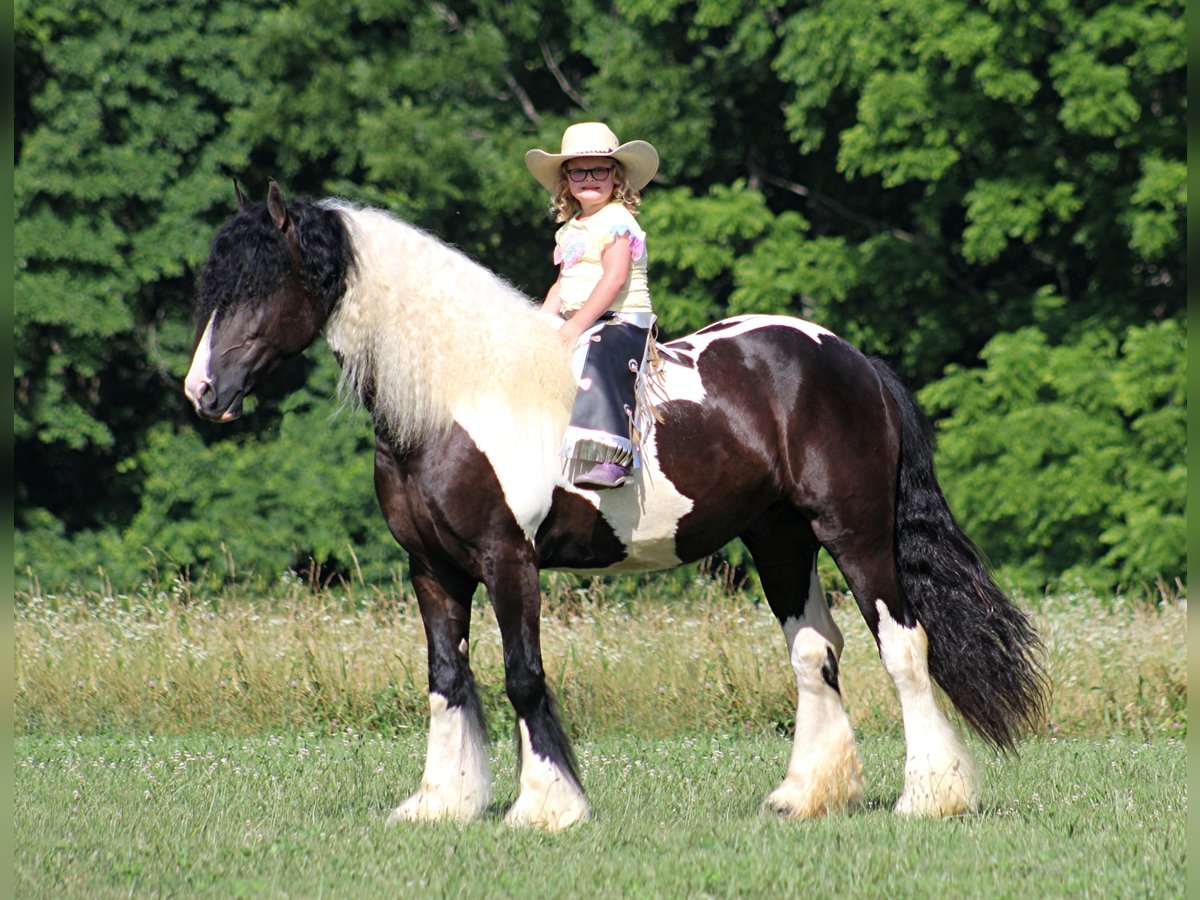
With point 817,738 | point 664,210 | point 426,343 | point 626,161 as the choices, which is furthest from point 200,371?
point 664,210

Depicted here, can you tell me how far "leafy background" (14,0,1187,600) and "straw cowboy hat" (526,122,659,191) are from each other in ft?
33.1

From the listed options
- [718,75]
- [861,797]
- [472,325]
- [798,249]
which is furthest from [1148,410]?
[472,325]

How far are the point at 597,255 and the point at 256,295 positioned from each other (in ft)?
4.54

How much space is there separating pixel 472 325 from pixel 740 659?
443cm

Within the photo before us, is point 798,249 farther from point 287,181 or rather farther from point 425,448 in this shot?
point 425,448

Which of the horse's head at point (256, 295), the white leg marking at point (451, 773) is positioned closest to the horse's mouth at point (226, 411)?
the horse's head at point (256, 295)

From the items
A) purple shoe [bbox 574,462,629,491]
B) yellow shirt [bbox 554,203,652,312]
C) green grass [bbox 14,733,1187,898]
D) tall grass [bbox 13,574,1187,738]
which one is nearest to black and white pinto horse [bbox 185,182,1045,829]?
purple shoe [bbox 574,462,629,491]

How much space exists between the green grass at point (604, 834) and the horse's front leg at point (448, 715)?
193 millimetres

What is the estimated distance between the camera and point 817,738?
6672 millimetres

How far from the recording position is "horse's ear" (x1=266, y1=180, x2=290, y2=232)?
18.9 ft

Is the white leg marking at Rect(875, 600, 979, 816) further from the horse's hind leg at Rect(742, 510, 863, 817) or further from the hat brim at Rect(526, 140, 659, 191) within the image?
the hat brim at Rect(526, 140, 659, 191)

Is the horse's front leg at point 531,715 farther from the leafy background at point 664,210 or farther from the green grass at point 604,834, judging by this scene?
the leafy background at point 664,210

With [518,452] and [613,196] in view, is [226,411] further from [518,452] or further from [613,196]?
[613,196]

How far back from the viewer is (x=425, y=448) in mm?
5930
